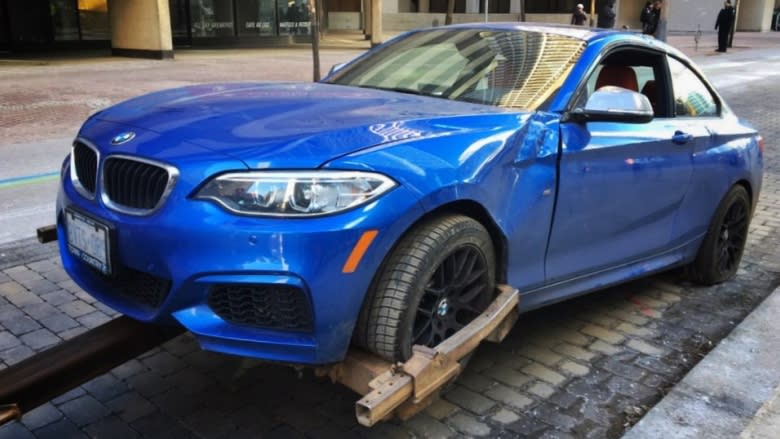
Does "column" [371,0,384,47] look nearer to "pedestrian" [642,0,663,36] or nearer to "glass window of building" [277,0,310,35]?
"glass window of building" [277,0,310,35]

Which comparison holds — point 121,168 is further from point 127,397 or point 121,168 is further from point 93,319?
point 93,319

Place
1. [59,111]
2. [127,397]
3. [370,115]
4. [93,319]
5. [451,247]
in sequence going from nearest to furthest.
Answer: [451,247] < [370,115] < [127,397] < [93,319] < [59,111]

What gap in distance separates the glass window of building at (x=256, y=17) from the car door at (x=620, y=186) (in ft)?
84.4

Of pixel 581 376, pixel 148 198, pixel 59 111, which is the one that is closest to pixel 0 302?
pixel 148 198

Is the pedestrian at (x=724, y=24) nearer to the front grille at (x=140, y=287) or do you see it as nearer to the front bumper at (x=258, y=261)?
the front bumper at (x=258, y=261)

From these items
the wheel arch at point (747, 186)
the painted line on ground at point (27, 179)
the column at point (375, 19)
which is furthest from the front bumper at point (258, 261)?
the column at point (375, 19)

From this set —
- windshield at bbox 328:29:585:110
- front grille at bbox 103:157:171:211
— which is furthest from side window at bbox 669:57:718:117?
front grille at bbox 103:157:171:211

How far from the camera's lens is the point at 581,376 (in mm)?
3639

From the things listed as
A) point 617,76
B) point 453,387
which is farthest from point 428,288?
point 617,76

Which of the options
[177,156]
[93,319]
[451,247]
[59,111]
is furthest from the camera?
[59,111]

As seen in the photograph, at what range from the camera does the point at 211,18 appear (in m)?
27.2

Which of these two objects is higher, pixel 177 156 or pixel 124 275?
pixel 177 156

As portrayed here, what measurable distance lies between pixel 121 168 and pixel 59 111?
1026 centimetres

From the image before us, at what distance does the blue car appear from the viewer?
252 cm
